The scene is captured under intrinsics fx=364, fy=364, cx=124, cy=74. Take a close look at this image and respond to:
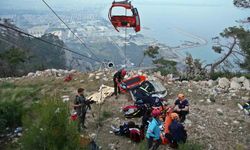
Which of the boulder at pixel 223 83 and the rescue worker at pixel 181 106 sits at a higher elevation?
the rescue worker at pixel 181 106

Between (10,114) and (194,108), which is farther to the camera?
(194,108)

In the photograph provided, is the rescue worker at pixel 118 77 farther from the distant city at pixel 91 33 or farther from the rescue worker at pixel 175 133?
the distant city at pixel 91 33

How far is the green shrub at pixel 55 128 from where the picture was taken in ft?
21.5

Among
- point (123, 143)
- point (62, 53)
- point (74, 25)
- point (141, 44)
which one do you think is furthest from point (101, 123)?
point (74, 25)

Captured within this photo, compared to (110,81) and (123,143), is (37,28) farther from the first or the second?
(123,143)

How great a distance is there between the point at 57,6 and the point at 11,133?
56949 mm

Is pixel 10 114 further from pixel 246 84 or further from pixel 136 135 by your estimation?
pixel 246 84

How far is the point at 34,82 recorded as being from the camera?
16.7 metres

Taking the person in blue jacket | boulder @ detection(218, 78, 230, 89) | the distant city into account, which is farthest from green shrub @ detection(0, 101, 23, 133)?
the distant city

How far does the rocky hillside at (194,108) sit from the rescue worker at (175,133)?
38 cm

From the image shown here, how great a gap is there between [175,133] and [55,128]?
3418 millimetres

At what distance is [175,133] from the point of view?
8.91 metres

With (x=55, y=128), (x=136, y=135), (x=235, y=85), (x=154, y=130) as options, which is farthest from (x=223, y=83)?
(x=55, y=128)

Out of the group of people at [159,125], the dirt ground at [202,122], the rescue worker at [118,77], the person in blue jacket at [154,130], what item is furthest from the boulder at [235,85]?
the person in blue jacket at [154,130]
